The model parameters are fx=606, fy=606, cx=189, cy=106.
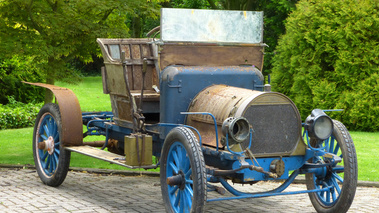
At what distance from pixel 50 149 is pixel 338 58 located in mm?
7928

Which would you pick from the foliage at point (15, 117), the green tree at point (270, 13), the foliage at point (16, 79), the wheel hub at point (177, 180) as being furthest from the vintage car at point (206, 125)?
the green tree at point (270, 13)

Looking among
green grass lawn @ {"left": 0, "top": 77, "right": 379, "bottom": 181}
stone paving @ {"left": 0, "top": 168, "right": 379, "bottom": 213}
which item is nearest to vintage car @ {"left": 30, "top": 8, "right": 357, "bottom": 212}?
stone paving @ {"left": 0, "top": 168, "right": 379, "bottom": 213}

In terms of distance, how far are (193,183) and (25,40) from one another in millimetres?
5002

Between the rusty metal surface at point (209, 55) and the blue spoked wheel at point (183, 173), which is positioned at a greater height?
the rusty metal surface at point (209, 55)

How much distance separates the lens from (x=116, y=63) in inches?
284

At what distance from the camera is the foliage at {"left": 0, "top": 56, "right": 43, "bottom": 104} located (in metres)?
16.8

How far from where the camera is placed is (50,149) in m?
7.93

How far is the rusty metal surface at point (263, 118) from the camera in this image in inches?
228

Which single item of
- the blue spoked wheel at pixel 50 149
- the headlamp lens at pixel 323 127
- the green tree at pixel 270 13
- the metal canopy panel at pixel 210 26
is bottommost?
the blue spoked wheel at pixel 50 149

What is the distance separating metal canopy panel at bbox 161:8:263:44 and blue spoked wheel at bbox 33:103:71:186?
6.67 feet

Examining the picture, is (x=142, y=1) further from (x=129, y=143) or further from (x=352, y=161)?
(x=352, y=161)

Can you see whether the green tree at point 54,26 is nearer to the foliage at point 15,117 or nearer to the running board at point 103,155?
the running board at point 103,155

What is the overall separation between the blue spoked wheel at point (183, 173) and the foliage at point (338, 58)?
815 centimetres

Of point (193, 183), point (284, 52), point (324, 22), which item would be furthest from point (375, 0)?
point (193, 183)
